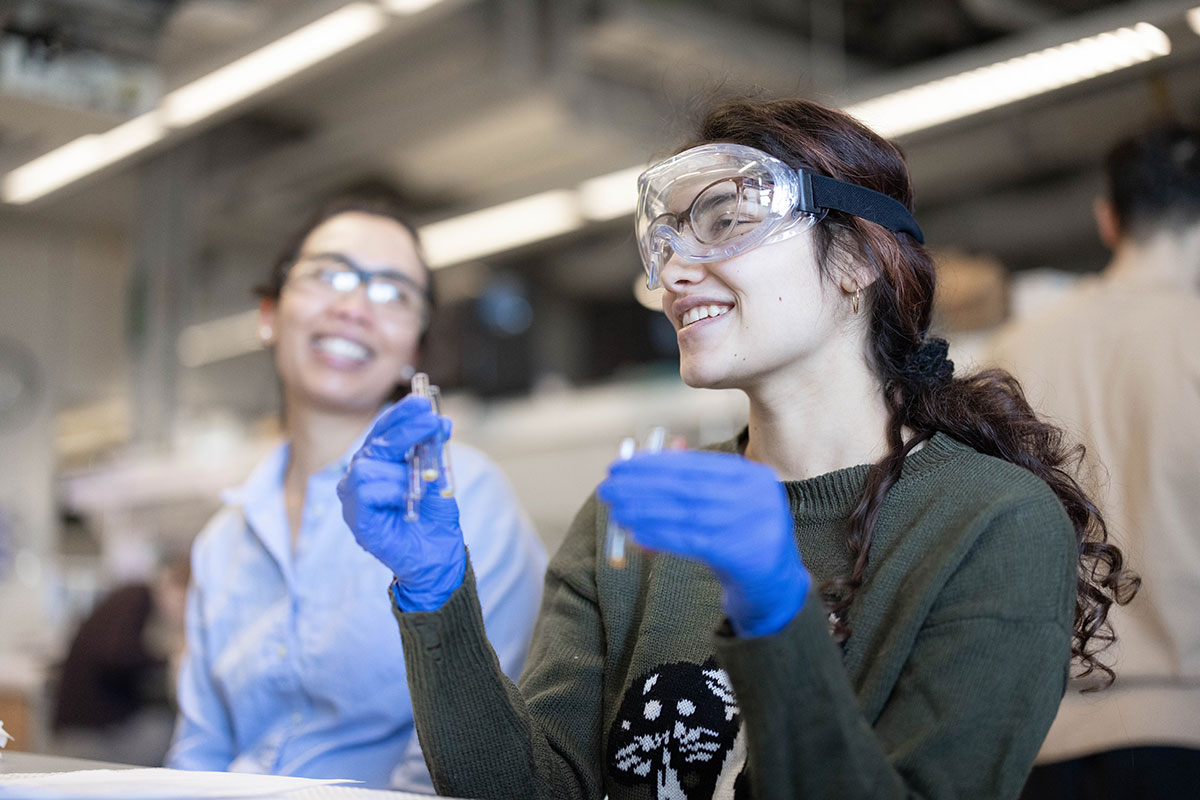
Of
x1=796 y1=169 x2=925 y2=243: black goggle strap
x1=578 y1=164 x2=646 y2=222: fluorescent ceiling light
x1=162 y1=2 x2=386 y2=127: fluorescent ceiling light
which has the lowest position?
x1=796 y1=169 x2=925 y2=243: black goggle strap

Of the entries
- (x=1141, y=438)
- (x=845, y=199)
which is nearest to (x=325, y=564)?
(x=845, y=199)

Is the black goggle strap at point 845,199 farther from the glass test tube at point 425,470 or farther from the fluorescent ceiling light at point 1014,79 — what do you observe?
the fluorescent ceiling light at point 1014,79

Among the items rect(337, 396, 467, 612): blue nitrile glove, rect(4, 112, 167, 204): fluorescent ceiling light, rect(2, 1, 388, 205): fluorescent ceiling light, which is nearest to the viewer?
rect(337, 396, 467, 612): blue nitrile glove

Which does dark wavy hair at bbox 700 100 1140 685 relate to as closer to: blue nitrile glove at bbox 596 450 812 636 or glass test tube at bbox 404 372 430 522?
blue nitrile glove at bbox 596 450 812 636

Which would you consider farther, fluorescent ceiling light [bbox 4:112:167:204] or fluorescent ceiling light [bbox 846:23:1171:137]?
fluorescent ceiling light [bbox 4:112:167:204]

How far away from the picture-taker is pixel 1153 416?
6.81 ft

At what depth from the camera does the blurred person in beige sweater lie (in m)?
1.91

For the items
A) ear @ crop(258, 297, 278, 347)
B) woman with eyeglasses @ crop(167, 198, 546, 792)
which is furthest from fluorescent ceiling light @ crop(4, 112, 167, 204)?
woman with eyeglasses @ crop(167, 198, 546, 792)

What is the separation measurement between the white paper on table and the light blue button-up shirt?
2.16 ft

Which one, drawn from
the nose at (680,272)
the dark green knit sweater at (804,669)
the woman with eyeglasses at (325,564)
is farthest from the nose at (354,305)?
the nose at (680,272)

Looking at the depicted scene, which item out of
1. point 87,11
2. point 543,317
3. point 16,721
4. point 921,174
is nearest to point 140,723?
point 16,721

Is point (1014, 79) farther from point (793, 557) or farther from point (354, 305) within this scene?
point (793, 557)

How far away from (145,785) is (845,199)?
1077 mm

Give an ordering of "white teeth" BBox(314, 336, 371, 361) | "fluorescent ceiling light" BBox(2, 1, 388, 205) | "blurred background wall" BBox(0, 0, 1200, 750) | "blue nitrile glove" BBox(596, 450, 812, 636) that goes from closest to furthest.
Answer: "blue nitrile glove" BBox(596, 450, 812, 636), "white teeth" BBox(314, 336, 371, 361), "blurred background wall" BBox(0, 0, 1200, 750), "fluorescent ceiling light" BBox(2, 1, 388, 205)
